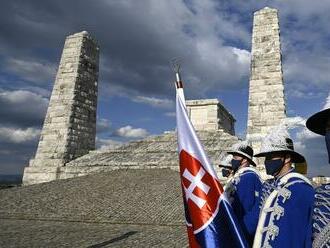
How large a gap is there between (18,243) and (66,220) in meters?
2.83

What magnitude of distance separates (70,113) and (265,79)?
9298 mm

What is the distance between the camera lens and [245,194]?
339 cm

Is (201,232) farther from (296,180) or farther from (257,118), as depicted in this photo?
(257,118)

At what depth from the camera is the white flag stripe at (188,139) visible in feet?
9.64

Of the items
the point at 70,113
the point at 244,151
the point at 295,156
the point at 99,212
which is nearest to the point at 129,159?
the point at 70,113

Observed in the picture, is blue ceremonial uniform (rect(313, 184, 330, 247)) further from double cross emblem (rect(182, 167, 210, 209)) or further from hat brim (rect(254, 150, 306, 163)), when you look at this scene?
double cross emblem (rect(182, 167, 210, 209))

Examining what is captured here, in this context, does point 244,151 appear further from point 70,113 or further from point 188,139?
point 70,113

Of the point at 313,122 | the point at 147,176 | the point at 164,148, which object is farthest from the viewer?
the point at 164,148

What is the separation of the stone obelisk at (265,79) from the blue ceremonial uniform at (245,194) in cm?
1135

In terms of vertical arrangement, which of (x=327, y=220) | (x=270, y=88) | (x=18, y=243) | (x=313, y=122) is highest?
(x=270, y=88)

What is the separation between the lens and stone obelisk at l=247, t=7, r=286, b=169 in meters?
15.4

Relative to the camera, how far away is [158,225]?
935 centimetres

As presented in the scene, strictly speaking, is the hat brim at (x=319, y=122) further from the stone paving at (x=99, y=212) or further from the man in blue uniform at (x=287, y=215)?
the stone paving at (x=99, y=212)

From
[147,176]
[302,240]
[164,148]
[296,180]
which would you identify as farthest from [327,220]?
[164,148]
